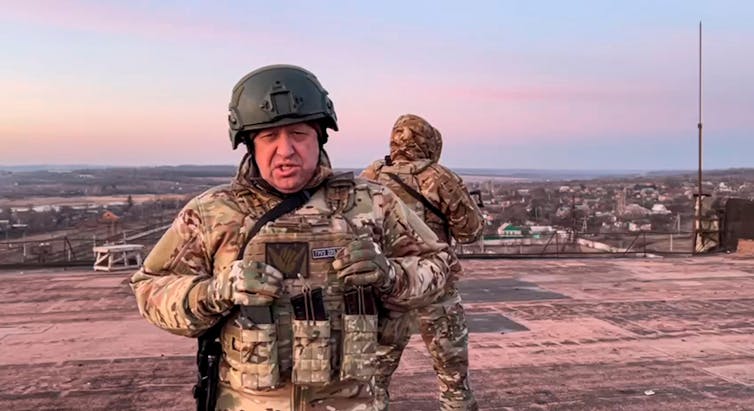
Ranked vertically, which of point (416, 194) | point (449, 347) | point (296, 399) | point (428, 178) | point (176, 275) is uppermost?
point (428, 178)

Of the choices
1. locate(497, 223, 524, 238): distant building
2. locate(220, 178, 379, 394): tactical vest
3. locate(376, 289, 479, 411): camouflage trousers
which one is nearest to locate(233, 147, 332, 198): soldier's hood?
locate(220, 178, 379, 394): tactical vest

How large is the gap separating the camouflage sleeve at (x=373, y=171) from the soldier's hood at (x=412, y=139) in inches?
4.4

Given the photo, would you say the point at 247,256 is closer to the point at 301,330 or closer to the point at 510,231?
the point at 301,330

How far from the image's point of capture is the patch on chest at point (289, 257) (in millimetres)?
2115

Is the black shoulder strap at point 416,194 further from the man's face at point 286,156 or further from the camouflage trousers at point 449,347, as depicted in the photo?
the man's face at point 286,156

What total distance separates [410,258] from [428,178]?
2022mm

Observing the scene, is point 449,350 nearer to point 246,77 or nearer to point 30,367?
point 246,77

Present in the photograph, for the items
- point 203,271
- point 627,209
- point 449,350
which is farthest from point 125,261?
point 627,209

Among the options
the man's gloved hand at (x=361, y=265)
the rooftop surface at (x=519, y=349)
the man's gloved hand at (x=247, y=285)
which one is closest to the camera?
the man's gloved hand at (x=247, y=285)

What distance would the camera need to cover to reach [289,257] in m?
2.13

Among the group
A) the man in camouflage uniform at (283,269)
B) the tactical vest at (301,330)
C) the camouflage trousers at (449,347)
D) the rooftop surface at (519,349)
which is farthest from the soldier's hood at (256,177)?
the rooftop surface at (519,349)

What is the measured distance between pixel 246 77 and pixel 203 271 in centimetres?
70

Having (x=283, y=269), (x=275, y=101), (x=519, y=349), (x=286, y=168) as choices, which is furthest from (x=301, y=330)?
(x=519, y=349)

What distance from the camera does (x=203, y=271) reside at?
224 cm
